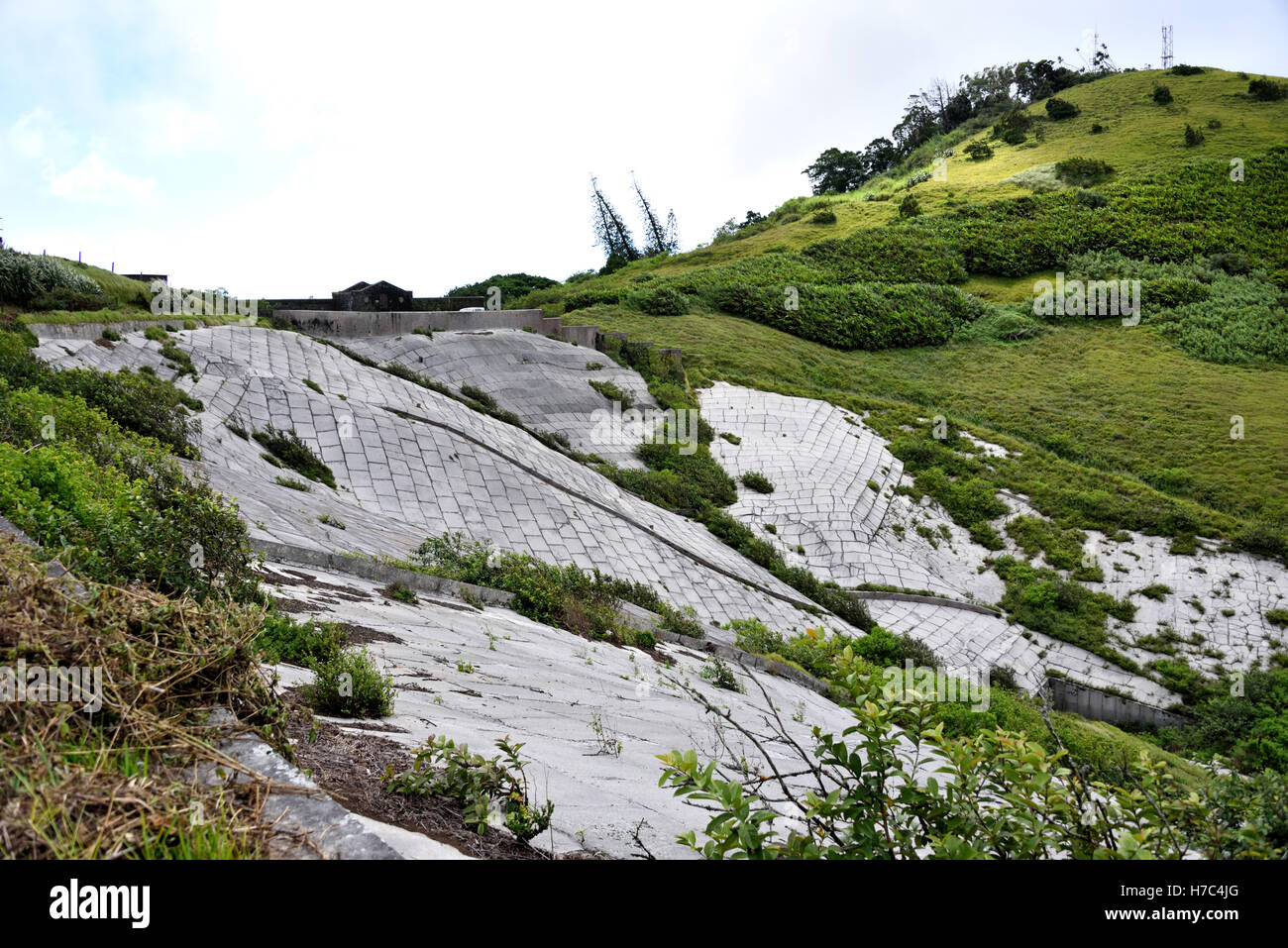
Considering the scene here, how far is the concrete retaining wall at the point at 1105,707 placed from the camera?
1223 cm

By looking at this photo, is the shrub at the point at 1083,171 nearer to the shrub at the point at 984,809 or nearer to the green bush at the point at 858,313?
the green bush at the point at 858,313

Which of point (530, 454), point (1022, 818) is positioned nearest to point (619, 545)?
point (530, 454)

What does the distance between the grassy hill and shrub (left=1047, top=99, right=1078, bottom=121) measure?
0.88 meters

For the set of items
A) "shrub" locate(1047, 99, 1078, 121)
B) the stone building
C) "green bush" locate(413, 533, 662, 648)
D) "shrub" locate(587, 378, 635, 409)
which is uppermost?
"shrub" locate(1047, 99, 1078, 121)

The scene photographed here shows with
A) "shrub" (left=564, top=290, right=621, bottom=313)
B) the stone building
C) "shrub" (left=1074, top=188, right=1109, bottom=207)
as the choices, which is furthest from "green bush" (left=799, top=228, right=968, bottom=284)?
the stone building

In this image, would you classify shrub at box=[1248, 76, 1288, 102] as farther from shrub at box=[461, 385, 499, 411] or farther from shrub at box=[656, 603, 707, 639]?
shrub at box=[656, 603, 707, 639]

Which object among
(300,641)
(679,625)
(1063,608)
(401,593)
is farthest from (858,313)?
(300,641)

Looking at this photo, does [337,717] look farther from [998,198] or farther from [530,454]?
[998,198]
